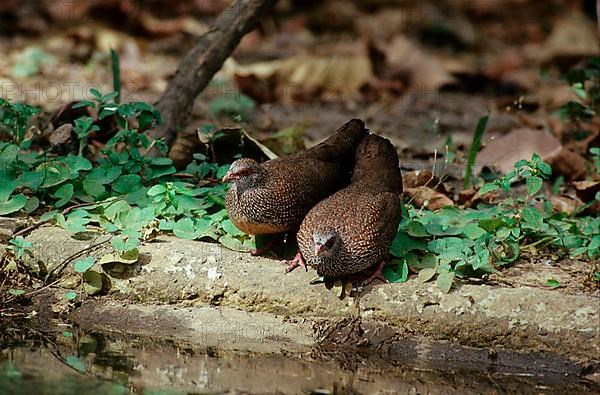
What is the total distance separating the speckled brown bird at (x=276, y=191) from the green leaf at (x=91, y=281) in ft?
2.23

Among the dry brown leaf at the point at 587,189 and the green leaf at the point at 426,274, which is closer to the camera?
the green leaf at the point at 426,274

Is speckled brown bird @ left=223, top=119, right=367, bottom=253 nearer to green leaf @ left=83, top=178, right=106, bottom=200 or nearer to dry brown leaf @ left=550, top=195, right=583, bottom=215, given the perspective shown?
green leaf @ left=83, top=178, right=106, bottom=200

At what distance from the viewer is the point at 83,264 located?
4.73 meters

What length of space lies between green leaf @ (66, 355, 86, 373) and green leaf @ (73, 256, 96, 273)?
2.07 ft

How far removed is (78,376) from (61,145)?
6.68ft

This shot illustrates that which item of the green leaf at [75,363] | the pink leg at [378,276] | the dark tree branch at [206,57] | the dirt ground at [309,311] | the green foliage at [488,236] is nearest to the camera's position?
the green leaf at [75,363]

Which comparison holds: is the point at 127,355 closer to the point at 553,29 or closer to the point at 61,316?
the point at 61,316

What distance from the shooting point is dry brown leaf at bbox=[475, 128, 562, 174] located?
255 inches

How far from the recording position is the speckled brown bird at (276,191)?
4734 mm

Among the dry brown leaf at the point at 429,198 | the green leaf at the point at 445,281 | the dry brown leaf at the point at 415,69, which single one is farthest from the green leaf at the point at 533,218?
the dry brown leaf at the point at 415,69

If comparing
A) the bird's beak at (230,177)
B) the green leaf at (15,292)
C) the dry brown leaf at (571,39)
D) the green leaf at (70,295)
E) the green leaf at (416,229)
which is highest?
the bird's beak at (230,177)

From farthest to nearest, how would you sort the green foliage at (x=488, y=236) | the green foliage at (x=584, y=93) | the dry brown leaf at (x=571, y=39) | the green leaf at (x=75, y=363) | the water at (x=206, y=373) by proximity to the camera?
the dry brown leaf at (x=571, y=39), the green foliage at (x=584, y=93), the green foliage at (x=488, y=236), the green leaf at (x=75, y=363), the water at (x=206, y=373)

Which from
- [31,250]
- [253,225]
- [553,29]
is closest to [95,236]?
[31,250]

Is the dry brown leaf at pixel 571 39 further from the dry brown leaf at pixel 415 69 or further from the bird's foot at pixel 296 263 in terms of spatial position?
the bird's foot at pixel 296 263
